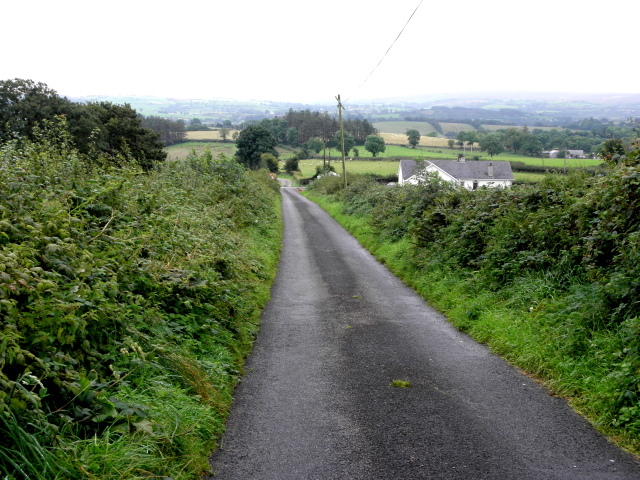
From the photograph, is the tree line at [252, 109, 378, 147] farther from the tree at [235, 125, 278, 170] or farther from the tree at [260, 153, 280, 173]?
the tree at [235, 125, 278, 170]

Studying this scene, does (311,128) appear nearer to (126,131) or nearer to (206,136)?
(206,136)

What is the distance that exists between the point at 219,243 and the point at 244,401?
523 cm

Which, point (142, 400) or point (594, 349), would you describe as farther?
point (594, 349)

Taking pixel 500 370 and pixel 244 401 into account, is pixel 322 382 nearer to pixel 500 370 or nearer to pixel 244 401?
pixel 244 401

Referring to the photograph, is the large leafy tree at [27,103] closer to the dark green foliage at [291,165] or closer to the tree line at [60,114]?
the tree line at [60,114]

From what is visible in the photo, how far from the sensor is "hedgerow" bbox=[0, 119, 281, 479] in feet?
11.8

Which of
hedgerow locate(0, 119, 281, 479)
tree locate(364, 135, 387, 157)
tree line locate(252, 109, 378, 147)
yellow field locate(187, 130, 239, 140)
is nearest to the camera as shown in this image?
hedgerow locate(0, 119, 281, 479)

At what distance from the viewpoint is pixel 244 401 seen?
19.1 feet

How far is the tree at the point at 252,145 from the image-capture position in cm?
8644

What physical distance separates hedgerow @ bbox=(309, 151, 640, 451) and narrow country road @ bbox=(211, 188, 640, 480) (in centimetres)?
40

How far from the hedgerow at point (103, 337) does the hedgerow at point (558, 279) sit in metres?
3.94

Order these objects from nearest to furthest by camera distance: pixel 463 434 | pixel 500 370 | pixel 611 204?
pixel 463 434
pixel 500 370
pixel 611 204

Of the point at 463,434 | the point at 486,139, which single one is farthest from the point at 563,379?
the point at 486,139

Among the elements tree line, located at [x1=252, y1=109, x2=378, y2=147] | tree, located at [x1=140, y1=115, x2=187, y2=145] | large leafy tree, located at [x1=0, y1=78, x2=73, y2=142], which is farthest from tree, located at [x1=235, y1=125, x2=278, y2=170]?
large leafy tree, located at [x1=0, y1=78, x2=73, y2=142]
